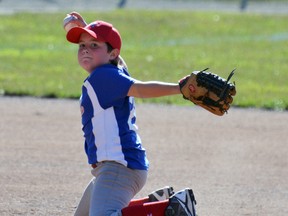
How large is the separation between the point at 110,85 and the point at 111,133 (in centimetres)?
28

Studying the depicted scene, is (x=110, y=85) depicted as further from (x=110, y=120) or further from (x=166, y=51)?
(x=166, y=51)

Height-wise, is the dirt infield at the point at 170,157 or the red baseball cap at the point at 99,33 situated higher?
the red baseball cap at the point at 99,33

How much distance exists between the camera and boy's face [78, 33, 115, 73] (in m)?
5.20

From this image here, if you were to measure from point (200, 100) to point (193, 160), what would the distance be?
347 centimetres

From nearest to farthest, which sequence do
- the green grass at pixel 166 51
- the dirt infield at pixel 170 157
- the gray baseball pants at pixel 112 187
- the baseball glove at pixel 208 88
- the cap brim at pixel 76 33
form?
the baseball glove at pixel 208 88 < the gray baseball pants at pixel 112 187 < the cap brim at pixel 76 33 < the dirt infield at pixel 170 157 < the green grass at pixel 166 51

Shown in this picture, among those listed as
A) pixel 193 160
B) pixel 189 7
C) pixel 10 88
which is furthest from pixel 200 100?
pixel 189 7

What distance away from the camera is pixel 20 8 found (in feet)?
80.7

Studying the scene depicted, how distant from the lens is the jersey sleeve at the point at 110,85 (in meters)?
5.05

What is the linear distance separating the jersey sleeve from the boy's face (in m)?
0.09

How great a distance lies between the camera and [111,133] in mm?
5121

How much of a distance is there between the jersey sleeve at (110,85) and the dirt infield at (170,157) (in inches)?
55.9

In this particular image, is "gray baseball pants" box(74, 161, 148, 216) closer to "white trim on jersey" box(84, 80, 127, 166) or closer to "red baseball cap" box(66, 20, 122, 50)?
"white trim on jersey" box(84, 80, 127, 166)

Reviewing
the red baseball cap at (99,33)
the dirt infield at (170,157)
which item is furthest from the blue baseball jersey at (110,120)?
the dirt infield at (170,157)

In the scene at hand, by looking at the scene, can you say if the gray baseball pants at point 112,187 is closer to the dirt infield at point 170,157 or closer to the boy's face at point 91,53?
the boy's face at point 91,53
